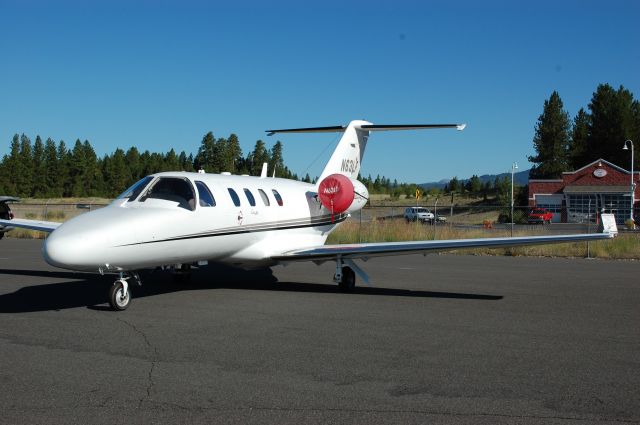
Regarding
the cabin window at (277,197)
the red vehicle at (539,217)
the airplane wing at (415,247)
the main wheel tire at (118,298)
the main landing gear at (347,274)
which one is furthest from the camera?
the red vehicle at (539,217)

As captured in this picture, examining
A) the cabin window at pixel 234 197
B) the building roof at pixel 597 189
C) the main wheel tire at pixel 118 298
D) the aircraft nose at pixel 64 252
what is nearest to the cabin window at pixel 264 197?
the cabin window at pixel 234 197

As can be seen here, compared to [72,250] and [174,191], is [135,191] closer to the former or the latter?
[174,191]

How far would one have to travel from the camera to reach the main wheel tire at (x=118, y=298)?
394 inches

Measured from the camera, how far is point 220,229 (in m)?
11.9

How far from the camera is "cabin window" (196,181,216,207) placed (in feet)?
38.0

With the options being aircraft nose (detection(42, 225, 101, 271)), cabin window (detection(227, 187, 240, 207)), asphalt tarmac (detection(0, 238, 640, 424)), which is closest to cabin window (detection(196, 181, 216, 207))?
cabin window (detection(227, 187, 240, 207))

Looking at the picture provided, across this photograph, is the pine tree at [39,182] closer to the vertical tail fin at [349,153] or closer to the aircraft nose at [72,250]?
the vertical tail fin at [349,153]

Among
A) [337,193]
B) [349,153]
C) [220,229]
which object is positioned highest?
[349,153]

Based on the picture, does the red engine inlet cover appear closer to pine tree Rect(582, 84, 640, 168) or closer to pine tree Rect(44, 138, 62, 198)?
pine tree Rect(582, 84, 640, 168)

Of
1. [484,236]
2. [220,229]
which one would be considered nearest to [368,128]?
[220,229]

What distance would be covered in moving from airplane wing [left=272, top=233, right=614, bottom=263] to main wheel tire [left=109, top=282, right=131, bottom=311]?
364 cm

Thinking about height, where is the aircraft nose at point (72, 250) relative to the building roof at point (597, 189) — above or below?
below

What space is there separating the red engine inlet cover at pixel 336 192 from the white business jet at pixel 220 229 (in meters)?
0.02

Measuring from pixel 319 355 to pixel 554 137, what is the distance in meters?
84.3
